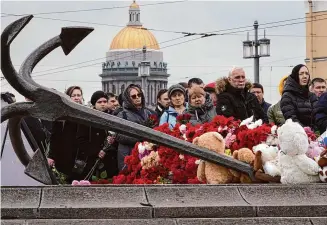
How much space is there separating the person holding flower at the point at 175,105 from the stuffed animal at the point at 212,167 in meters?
2.15

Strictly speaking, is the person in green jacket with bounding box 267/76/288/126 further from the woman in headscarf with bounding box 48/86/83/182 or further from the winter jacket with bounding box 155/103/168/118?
the woman in headscarf with bounding box 48/86/83/182

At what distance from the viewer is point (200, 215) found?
5.10m

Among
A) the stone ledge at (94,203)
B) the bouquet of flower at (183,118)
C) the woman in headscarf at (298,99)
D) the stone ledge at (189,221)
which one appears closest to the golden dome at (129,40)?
the woman in headscarf at (298,99)

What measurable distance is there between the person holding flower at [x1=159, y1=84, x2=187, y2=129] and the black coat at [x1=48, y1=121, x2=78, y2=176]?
81cm

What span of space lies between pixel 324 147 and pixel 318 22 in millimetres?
31036

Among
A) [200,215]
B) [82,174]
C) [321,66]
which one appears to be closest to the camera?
[200,215]

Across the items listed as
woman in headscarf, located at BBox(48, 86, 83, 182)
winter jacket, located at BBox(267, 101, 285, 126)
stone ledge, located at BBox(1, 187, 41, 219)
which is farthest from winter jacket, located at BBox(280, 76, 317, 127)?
stone ledge, located at BBox(1, 187, 41, 219)

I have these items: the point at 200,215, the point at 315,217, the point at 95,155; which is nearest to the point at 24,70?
the point at 200,215

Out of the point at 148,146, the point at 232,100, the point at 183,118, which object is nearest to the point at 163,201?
the point at 148,146

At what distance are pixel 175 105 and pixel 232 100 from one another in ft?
2.32

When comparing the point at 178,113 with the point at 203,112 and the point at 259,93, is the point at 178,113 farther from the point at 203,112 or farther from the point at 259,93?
the point at 259,93

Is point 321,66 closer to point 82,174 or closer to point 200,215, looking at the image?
point 82,174

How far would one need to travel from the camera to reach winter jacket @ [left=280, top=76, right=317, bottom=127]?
8.39m

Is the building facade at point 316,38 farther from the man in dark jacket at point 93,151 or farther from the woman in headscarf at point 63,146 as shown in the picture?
the woman in headscarf at point 63,146
